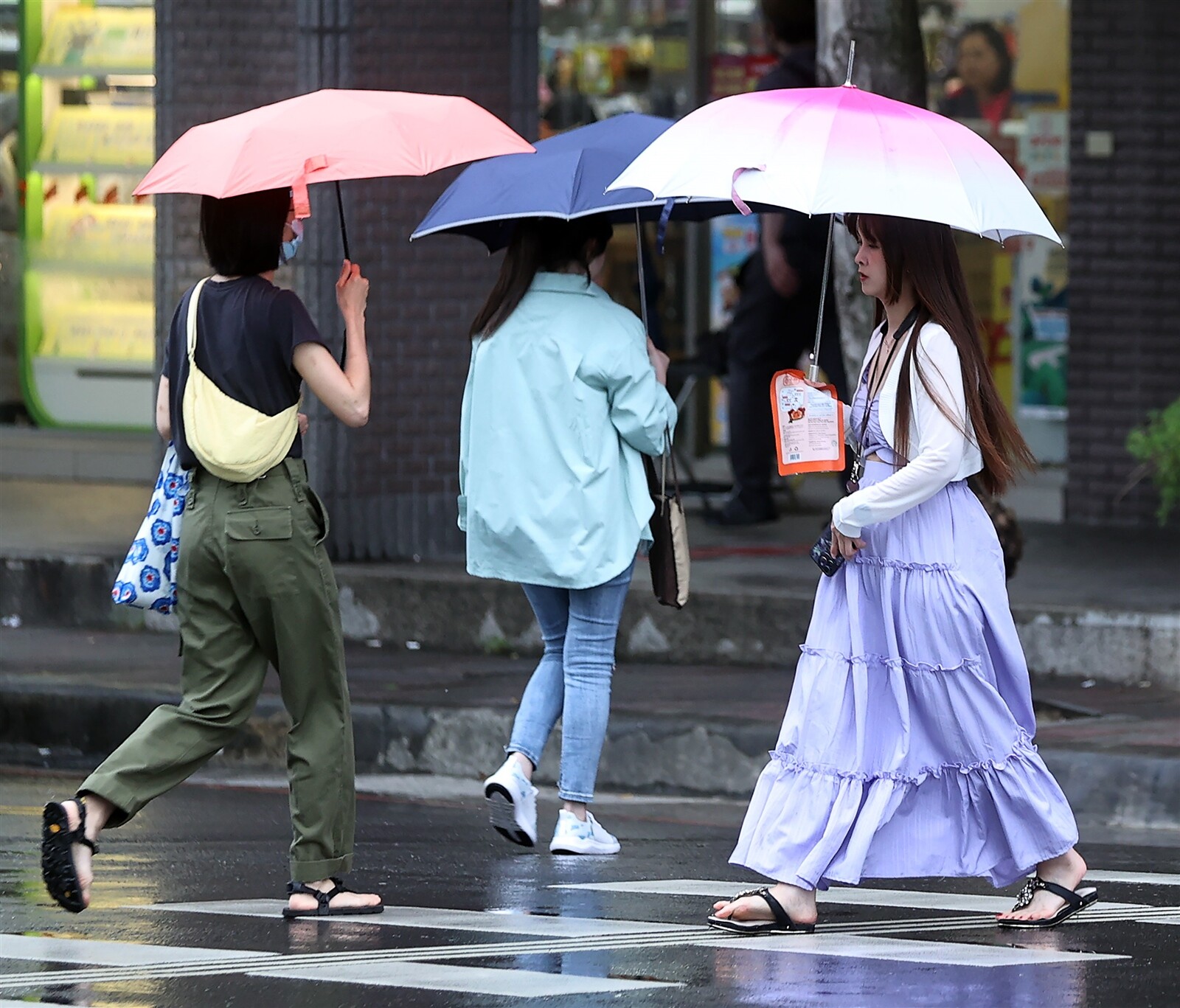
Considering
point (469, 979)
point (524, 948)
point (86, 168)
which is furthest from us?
point (86, 168)

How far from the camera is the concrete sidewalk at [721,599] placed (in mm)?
9266

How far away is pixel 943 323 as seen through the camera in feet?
18.4

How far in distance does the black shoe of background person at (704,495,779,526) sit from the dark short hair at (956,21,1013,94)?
8.64ft

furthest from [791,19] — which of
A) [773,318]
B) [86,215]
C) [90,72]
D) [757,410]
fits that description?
[86,215]

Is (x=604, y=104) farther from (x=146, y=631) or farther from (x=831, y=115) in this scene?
(x=831, y=115)

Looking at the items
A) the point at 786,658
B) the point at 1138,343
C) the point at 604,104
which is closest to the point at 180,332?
the point at 786,658

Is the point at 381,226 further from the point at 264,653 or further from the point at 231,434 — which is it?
the point at 231,434

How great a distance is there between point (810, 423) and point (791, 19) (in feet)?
18.3

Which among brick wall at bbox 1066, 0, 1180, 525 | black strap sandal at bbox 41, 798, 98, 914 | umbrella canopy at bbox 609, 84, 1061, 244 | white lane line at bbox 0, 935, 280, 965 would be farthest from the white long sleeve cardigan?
brick wall at bbox 1066, 0, 1180, 525

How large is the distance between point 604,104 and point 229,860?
8.37 metres

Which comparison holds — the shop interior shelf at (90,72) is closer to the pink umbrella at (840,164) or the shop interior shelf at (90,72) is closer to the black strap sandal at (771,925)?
the pink umbrella at (840,164)

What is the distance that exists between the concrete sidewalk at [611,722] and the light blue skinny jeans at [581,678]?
53.7 inches

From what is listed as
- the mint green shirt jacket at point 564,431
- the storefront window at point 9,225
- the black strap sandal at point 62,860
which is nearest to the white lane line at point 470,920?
the black strap sandal at point 62,860

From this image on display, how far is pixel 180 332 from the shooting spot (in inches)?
230
